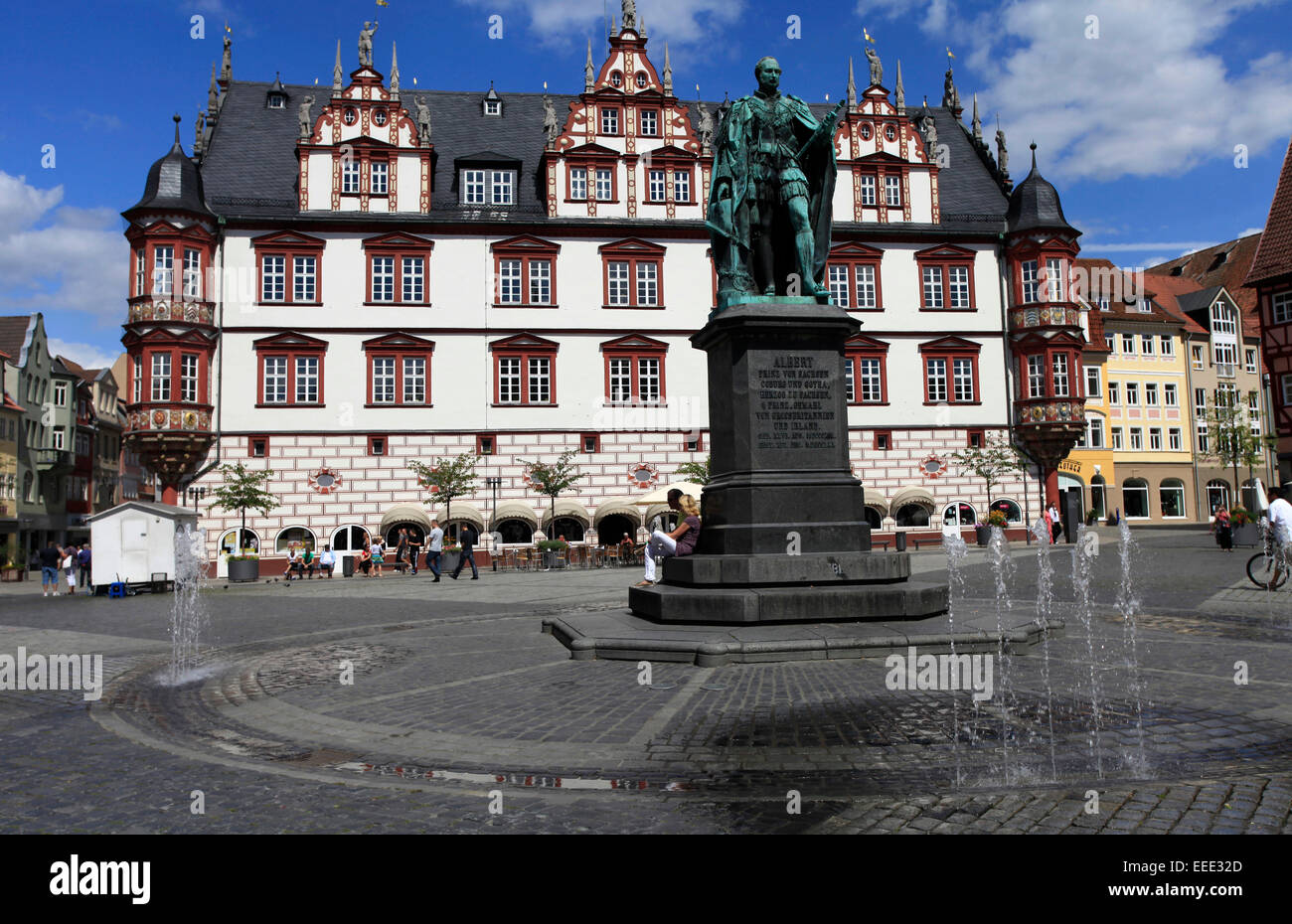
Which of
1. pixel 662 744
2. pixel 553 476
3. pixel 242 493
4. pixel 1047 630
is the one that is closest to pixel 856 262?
pixel 553 476

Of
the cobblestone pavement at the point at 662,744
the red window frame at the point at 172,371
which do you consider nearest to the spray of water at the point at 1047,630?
the cobblestone pavement at the point at 662,744

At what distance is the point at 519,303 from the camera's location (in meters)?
36.3

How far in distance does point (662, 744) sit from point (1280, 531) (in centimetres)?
1309

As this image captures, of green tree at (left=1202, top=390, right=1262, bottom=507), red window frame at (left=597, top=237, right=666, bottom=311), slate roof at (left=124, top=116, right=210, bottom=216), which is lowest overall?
green tree at (left=1202, top=390, right=1262, bottom=507)

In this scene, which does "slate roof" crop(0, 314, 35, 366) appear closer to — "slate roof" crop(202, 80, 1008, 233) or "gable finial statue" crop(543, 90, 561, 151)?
"slate roof" crop(202, 80, 1008, 233)

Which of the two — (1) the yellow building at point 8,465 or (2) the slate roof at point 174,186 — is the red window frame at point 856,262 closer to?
(2) the slate roof at point 174,186

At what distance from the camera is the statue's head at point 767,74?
11375 millimetres

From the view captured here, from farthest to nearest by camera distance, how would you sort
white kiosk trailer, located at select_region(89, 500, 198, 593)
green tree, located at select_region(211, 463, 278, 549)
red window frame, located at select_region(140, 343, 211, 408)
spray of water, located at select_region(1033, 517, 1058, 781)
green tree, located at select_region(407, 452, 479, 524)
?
1. green tree, located at select_region(407, 452, 479, 524)
2. red window frame, located at select_region(140, 343, 211, 408)
3. green tree, located at select_region(211, 463, 278, 549)
4. white kiosk trailer, located at select_region(89, 500, 198, 593)
5. spray of water, located at select_region(1033, 517, 1058, 781)

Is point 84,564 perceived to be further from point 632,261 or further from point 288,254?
point 632,261

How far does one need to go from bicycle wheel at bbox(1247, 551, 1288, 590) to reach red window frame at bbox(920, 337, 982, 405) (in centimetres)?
2268

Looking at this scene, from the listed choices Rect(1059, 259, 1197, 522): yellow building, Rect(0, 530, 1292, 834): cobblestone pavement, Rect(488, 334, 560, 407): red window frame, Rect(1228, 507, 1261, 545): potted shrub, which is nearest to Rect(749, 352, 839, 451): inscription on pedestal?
Rect(0, 530, 1292, 834): cobblestone pavement

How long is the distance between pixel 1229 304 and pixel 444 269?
5089 cm

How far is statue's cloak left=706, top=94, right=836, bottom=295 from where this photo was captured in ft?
36.8
